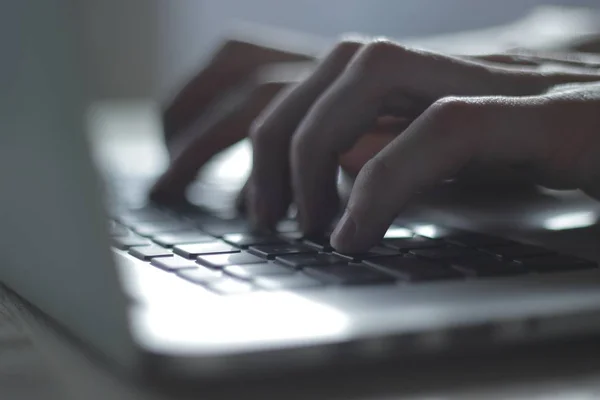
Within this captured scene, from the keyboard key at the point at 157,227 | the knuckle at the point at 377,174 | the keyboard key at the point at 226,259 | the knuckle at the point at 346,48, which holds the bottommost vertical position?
the keyboard key at the point at 157,227

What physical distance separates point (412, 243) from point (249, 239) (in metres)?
0.11

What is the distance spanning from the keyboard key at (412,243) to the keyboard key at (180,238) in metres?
0.12

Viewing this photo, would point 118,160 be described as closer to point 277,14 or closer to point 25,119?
point 25,119

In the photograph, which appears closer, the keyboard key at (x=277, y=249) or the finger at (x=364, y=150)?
the keyboard key at (x=277, y=249)

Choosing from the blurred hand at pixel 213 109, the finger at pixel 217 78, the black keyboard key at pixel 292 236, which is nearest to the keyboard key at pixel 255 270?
the black keyboard key at pixel 292 236

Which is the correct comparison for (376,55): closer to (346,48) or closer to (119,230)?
(346,48)

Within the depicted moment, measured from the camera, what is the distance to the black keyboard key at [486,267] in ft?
1.36

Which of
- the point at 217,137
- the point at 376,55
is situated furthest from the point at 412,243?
the point at 217,137

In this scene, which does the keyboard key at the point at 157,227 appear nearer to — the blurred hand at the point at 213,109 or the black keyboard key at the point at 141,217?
the black keyboard key at the point at 141,217

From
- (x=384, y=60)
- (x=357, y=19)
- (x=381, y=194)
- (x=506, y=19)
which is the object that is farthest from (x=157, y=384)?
(x=357, y=19)

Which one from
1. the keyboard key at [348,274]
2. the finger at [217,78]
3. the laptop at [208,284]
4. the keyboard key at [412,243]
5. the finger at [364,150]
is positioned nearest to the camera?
the laptop at [208,284]

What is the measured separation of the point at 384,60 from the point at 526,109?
0.38 ft

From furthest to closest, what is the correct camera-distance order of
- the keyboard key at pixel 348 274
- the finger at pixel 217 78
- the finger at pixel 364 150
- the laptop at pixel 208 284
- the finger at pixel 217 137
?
the finger at pixel 217 78, the finger at pixel 217 137, the finger at pixel 364 150, the keyboard key at pixel 348 274, the laptop at pixel 208 284

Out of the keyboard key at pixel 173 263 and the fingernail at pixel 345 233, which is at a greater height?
the fingernail at pixel 345 233
